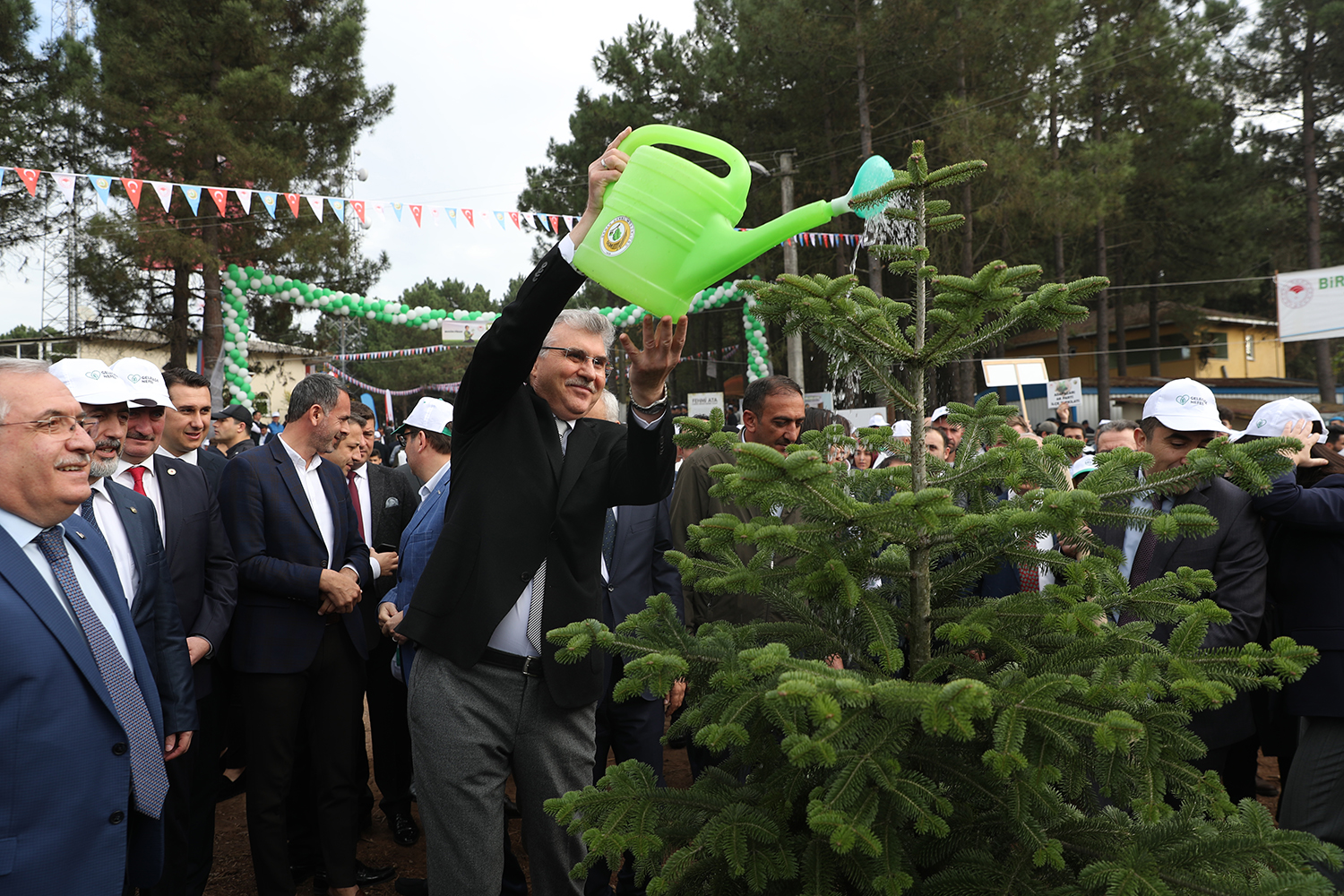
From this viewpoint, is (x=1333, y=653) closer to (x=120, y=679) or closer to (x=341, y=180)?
(x=120, y=679)

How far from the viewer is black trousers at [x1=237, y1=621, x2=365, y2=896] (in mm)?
3451

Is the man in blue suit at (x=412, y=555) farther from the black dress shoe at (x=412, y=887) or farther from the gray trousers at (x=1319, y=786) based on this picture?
the gray trousers at (x=1319, y=786)

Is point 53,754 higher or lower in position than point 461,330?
lower

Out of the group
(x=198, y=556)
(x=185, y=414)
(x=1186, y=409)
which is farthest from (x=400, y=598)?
(x=1186, y=409)

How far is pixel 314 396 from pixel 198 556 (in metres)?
0.82

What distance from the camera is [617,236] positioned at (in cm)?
193

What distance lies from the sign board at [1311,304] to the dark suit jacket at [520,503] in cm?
2425

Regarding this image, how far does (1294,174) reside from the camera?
27.4 metres

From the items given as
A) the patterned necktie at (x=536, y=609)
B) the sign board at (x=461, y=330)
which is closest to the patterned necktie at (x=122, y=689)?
the patterned necktie at (x=536, y=609)

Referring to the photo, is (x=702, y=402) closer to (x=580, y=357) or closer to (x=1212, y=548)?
(x=1212, y=548)

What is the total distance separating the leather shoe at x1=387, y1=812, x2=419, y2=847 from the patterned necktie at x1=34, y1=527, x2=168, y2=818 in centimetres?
257

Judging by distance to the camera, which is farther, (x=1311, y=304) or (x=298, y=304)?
(x=1311, y=304)

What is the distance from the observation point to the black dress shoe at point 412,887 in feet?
12.7

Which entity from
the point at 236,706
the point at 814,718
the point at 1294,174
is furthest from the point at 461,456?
the point at 1294,174
